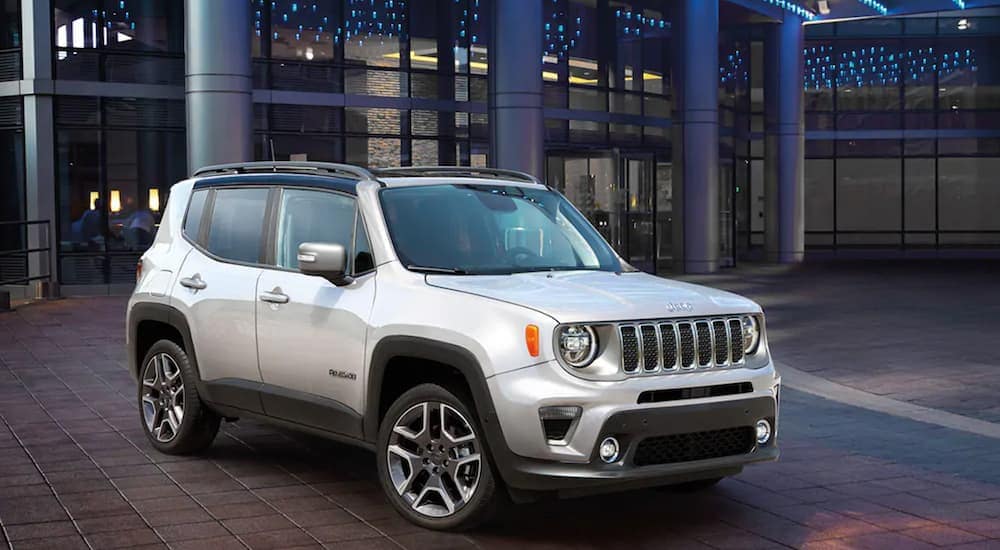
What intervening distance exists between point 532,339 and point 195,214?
10.8 feet

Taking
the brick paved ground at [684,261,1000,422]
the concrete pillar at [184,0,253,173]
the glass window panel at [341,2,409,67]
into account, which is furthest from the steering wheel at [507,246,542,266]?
the glass window panel at [341,2,409,67]

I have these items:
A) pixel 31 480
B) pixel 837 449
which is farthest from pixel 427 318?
pixel 837 449

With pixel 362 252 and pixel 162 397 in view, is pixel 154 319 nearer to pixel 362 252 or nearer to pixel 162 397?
pixel 162 397

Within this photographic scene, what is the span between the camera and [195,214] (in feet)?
28.0

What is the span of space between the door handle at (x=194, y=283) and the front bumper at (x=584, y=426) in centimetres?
260

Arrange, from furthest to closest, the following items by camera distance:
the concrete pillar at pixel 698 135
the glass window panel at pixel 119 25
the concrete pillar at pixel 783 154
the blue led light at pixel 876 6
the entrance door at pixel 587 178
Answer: the concrete pillar at pixel 783 154, the blue led light at pixel 876 6, the concrete pillar at pixel 698 135, the entrance door at pixel 587 178, the glass window panel at pixel 119 25

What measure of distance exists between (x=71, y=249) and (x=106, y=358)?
10.6m

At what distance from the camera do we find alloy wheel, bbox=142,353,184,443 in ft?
27.2

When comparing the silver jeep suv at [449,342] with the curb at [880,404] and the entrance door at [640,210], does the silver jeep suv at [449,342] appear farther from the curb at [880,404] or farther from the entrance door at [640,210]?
the entrance door at [640,210]

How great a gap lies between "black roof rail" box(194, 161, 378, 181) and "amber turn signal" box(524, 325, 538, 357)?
164 centimetres

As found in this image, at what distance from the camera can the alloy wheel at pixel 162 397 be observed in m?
8.28

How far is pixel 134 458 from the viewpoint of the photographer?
8.29 m

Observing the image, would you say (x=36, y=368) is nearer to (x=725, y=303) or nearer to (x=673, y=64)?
(x=725, y=303)

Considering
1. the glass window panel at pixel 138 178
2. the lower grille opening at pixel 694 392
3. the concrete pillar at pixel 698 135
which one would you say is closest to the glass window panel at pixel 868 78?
the concrete pillar at pixel 698 135
